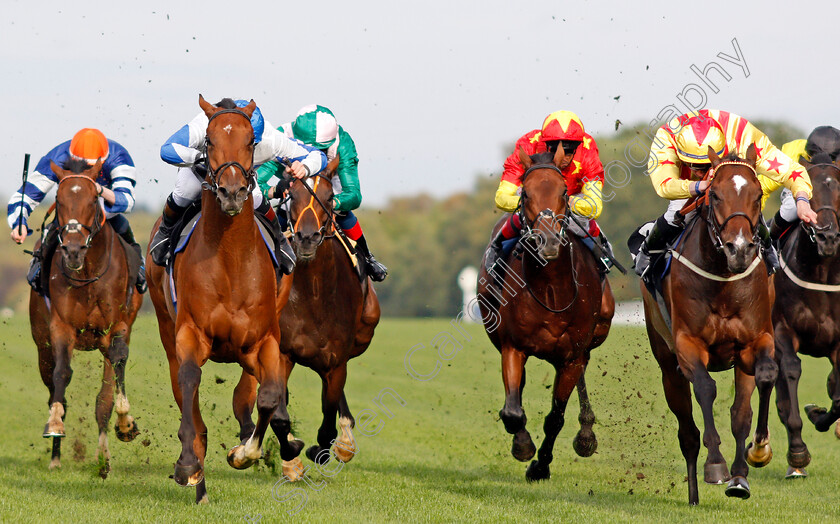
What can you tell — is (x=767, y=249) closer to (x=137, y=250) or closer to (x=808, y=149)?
(x=808, y=149)

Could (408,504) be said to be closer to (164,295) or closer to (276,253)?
(276,253)

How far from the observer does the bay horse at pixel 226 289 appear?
655 centimetres

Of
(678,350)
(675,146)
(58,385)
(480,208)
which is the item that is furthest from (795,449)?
(480,208)

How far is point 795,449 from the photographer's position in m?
8.45

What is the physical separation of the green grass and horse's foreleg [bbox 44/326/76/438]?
0.41 m

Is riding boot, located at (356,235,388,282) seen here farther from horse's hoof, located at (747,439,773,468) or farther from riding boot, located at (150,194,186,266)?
horse's hoof, located at (747,439,773,468)

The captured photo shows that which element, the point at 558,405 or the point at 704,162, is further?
the point at 558,405

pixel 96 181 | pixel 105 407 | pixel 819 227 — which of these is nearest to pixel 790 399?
pixel 819 227

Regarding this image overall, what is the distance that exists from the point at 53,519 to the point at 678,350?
4165 mm

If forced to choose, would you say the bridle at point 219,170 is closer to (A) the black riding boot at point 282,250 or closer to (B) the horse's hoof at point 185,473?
(A) the black riding boot at point 282,250

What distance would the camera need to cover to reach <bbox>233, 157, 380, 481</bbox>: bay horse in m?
7.89

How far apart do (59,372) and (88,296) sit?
30.5 inches

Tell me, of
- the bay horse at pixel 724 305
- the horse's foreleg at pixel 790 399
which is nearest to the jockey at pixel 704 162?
the bay horse at pixel 724 305

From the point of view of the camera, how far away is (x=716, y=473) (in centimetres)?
672
